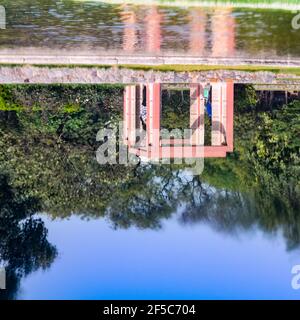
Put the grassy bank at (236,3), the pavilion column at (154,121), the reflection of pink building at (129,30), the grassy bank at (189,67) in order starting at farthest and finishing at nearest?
the pavilion column at (154,121) < the grassy bank at (189,67) < the reflection of pink building at (129,30) < the grassy bank at (236,3)

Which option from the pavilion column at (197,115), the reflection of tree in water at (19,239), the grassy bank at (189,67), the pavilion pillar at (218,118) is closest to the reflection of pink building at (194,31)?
the grassy bank at (189,67)

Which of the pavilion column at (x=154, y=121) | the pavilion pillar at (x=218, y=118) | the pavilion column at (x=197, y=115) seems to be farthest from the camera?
the pavilion column at (x=197, y=115)

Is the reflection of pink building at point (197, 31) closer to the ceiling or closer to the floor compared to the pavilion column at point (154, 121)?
closer to the ceiling

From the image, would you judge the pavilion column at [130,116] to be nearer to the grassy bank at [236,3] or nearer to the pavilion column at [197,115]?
the pavilion column at [197,115]

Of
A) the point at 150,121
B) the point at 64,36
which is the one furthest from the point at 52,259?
the point at 64,36

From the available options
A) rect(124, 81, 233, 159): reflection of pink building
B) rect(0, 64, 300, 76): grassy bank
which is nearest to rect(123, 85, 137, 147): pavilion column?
rect(124, 81, 233, 159): reflection of pink building

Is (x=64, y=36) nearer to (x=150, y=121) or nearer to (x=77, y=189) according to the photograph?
(x=150, y=121)

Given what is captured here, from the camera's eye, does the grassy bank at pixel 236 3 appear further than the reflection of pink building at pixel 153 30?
No
